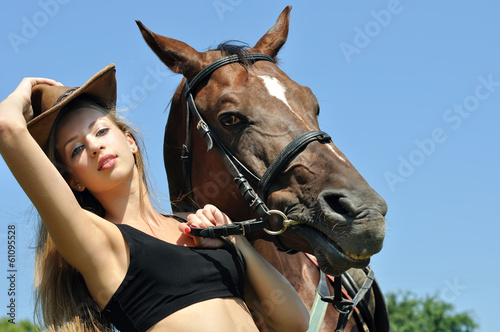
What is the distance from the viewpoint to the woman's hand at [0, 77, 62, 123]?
93.4 inches

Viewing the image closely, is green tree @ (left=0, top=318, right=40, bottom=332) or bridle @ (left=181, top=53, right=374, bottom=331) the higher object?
Answer: bridle @ (left=181, top=53, right=374, bottom=331)

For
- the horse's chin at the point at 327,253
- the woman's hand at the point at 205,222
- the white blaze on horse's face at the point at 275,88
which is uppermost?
the white blaze on horse's face at the point at 275,88

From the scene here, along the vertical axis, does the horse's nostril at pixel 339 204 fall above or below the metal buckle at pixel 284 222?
above

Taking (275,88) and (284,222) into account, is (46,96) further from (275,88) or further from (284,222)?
(284,222)

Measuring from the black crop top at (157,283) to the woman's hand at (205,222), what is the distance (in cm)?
14

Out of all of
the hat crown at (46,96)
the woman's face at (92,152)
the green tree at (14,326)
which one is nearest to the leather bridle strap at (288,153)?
the woman's face at (92,152)

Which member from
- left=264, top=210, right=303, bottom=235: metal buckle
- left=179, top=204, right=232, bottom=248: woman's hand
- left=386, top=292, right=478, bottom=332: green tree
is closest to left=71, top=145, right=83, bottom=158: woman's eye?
left=179, top=204, right=232, bottom=248: woman's hand

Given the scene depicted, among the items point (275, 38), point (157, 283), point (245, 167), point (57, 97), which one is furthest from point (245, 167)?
point (275, 38)

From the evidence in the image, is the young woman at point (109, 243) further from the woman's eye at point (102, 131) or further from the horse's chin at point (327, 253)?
the horse's chin at point (327, 253)

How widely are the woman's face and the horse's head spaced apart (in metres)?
0.67

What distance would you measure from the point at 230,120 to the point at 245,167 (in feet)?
0.99

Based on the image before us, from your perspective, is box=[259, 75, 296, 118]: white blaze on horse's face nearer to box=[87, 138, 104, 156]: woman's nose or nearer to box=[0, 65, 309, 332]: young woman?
box=[0, 65, 309, 332]: young woman

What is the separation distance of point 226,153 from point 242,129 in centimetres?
18

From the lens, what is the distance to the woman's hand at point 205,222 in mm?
2879
